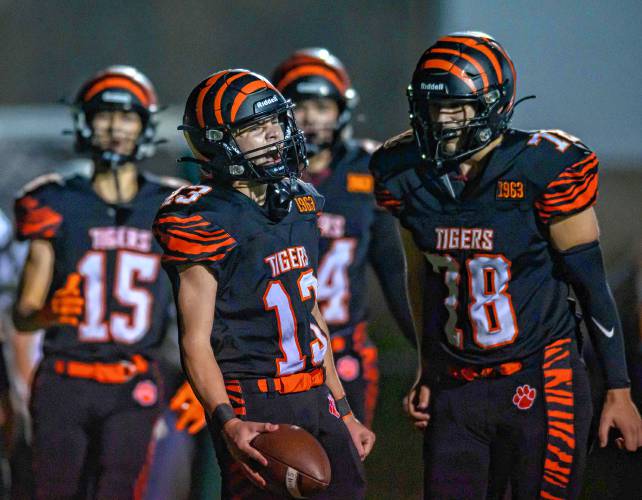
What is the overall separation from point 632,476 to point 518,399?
2.38 metres

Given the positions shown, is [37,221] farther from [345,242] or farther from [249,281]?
[249,281]

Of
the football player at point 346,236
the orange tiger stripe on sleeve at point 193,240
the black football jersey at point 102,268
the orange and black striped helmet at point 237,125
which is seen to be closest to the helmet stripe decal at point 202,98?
the orange and black striped helmet at point 237,125

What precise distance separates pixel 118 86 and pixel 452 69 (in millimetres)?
1584

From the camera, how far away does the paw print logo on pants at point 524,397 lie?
135 inches

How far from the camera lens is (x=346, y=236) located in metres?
4.76

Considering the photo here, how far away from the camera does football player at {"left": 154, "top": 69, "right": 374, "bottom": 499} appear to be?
10.0 feet

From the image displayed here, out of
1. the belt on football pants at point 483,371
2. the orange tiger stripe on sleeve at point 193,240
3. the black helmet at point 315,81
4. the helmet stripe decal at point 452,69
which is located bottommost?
the belt on football pants at point 483,371

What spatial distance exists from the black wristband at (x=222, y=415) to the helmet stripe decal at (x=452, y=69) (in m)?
1.15

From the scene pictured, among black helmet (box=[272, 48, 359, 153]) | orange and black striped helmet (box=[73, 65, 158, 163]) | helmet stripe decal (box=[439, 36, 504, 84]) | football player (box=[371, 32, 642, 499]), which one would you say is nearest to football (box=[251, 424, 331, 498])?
football player (box=[371, 32, 642, 499])

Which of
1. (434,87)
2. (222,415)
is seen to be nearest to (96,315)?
(222,415)

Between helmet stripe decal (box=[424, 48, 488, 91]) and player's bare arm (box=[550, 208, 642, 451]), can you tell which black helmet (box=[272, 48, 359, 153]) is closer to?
helmet stripe decal (box=[424, 48, 488, 91])

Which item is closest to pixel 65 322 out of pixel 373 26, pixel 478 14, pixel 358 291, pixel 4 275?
pixel 358 291

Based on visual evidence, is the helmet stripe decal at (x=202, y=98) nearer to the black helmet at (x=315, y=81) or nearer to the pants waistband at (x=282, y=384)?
the pants waistband at (x=282, y=384)

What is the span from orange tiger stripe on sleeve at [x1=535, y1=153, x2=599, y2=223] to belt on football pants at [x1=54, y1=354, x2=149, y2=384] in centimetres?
164
